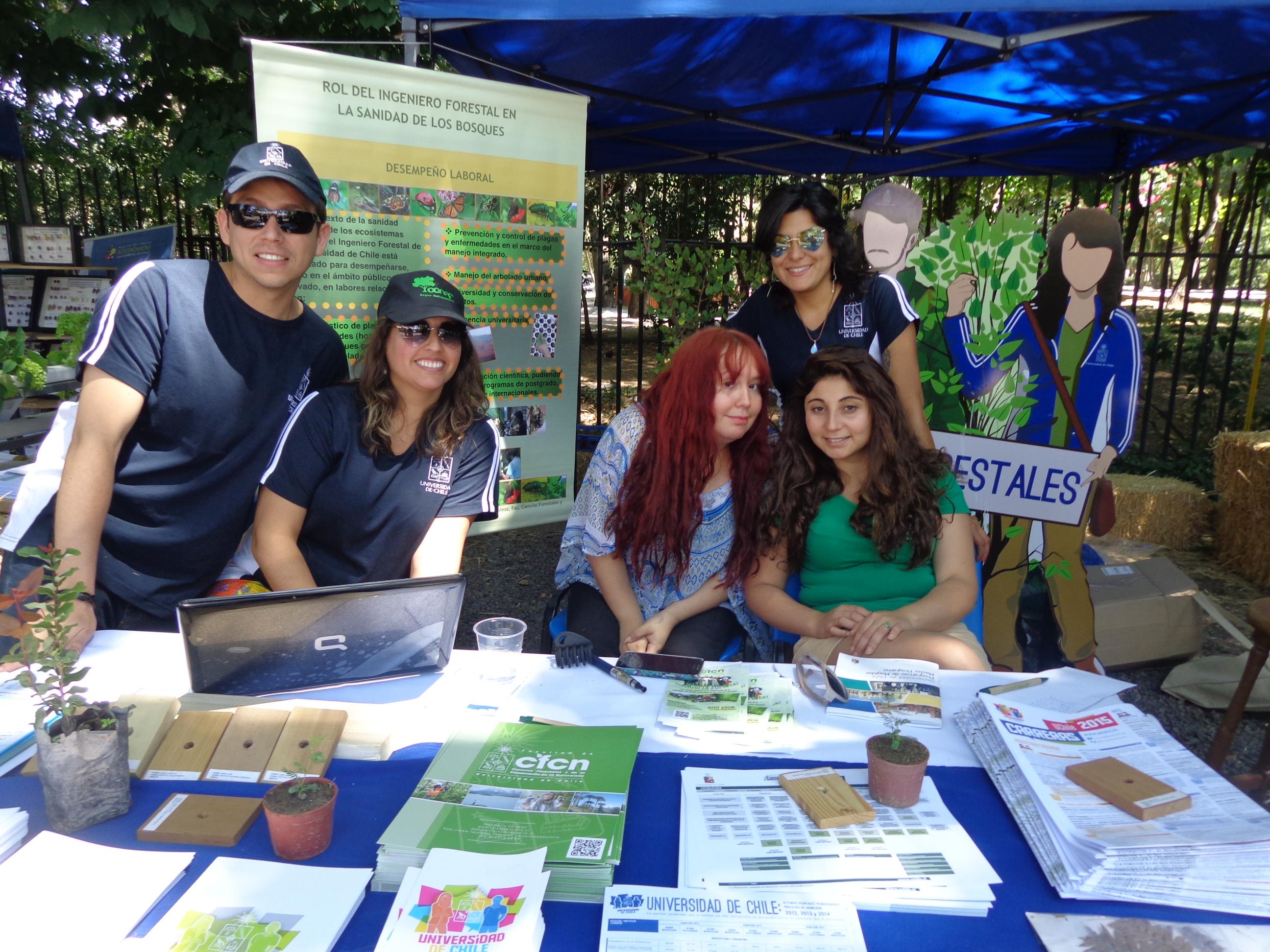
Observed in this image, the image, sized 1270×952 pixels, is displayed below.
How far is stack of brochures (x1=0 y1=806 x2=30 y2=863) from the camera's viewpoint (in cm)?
106

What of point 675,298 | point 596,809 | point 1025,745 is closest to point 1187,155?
point 675,298

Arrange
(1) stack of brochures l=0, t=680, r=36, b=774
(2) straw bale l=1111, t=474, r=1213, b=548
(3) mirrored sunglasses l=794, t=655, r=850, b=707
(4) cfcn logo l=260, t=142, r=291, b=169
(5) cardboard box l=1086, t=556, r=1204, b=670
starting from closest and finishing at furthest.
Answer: (1) stack of brochures l=0, t=680, r=36, b=774, (3) mirrored sunglasses l=794, t=655, r=850, b=707, (4) cfcn logo l=260, t=142, r=291, b=169, (5) cardboard box l=1086, t=556, r=1204, b=670, (2) straw bale l=1111, t=474, r=1213, b=548

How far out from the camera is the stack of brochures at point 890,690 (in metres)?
1.47

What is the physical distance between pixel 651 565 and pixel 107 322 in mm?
1460

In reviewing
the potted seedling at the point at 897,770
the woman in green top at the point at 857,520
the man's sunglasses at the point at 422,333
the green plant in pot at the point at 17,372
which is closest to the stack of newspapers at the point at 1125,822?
the potted seedling at the point at 897,770

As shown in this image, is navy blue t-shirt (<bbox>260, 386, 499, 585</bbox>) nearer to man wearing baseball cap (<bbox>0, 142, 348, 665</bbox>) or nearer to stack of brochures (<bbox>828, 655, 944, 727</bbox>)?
man wearing baseball cap (<bbox>0, 142, 348, 665</bbox>)

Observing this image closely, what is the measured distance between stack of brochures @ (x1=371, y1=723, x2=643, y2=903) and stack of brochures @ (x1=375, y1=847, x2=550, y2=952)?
0.03 metres

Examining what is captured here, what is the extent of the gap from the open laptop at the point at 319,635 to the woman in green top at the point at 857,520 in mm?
1007

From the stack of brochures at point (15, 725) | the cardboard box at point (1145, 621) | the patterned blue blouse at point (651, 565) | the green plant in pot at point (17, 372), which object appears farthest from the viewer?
the cardboard box at point (1145, 621)

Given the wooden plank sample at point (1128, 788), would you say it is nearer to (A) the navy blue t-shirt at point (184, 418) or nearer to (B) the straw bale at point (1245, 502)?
(A) the navy blue t-shirt at point (184, 418)

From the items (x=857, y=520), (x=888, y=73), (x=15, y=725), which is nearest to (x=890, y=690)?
(x=857, y=520)

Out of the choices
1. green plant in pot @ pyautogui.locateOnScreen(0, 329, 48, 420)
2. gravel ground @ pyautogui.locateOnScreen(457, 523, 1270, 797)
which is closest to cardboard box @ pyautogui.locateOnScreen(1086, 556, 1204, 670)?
gravel ground @ pyautogui.locateOnScreen(457, 523, 1270, 797)

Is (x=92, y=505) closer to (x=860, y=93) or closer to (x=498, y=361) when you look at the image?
(x=498, y=361)

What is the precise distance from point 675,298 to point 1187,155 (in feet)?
9.54
